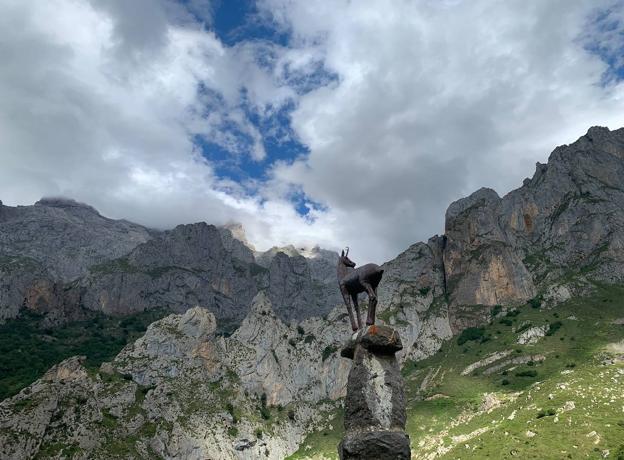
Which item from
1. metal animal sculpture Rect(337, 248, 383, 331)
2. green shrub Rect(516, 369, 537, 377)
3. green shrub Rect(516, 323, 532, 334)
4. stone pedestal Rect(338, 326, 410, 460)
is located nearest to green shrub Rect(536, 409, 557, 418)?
green shrub Rect(516, 369, 537, 377)

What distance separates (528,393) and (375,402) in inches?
3661

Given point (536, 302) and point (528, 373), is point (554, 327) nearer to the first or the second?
point (536, 302)

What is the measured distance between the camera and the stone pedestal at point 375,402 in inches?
647

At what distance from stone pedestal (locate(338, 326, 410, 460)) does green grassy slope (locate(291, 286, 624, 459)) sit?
→ 152ft

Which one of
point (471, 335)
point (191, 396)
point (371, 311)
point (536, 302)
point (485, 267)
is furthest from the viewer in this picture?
point (485, 267)

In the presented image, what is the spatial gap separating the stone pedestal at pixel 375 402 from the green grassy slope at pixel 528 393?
46.4 m

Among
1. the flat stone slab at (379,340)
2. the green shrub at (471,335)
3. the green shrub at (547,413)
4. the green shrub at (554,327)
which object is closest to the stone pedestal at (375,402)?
the flat stone slab at (379,340)

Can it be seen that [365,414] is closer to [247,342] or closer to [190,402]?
[190,402]

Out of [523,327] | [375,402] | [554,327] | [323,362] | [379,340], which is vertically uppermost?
[323,362]

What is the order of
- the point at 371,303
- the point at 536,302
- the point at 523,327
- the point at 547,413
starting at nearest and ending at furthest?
the point at 371,303
the point at 547,413
the point at 523,327
the point at 536,302

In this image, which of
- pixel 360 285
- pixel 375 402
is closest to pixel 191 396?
pixel 360 285

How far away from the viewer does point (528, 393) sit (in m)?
97.5

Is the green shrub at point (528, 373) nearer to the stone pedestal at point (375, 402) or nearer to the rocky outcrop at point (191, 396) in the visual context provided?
the rocky outcrop at point (191, 396)

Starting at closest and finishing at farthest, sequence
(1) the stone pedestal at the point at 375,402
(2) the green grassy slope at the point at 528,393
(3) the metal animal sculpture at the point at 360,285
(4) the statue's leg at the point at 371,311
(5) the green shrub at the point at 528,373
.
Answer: (1) the stone pedestal at the point at 375,402
(4) the statue's leg at the point at 371,311
(3) the metal animal sculpture at the point at 360,285
(2) the green grassy slope at the point at 528,393
(5) the green shrub at the point at 528,373
